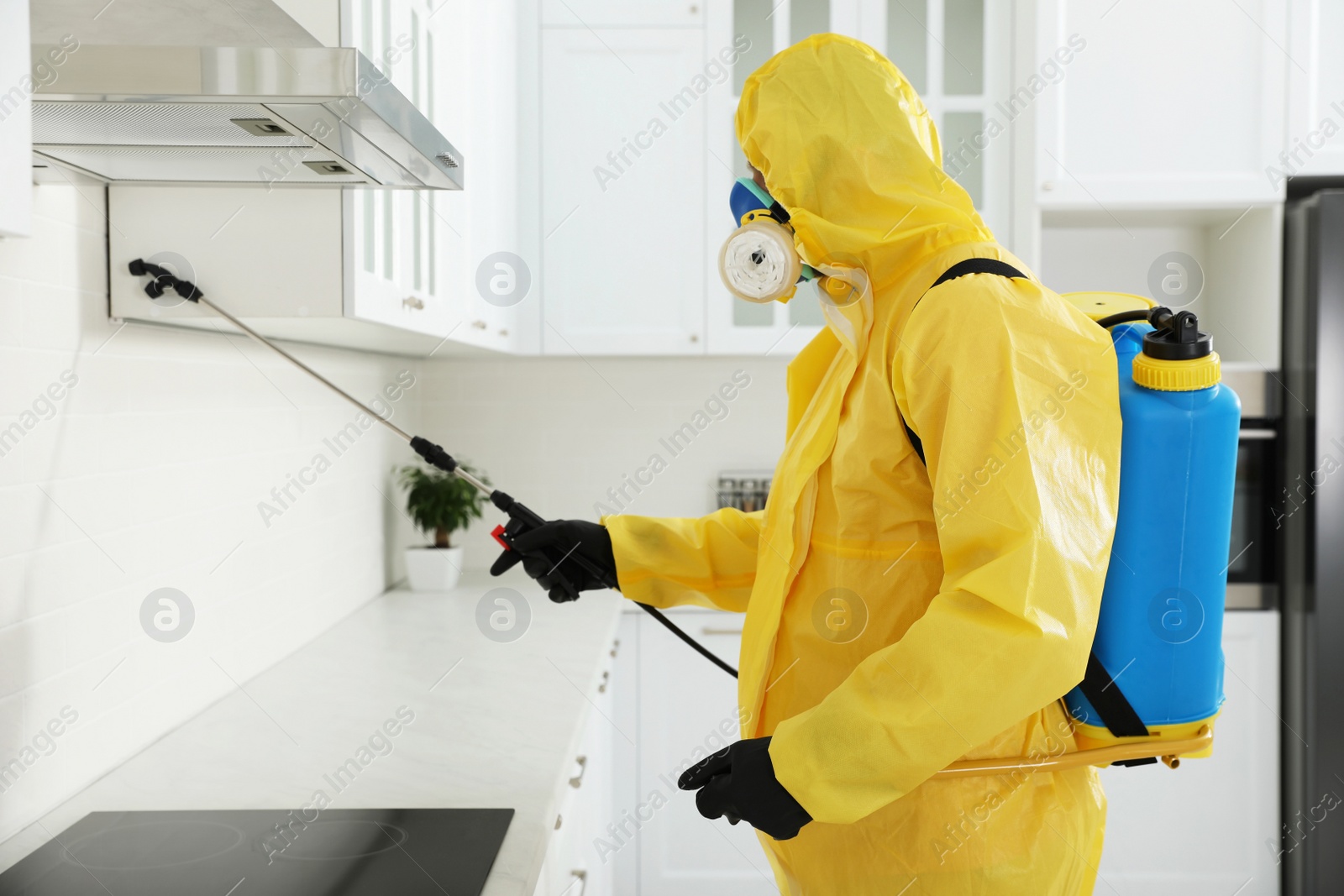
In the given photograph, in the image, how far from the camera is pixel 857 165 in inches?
38.4

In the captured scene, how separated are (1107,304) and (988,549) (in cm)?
38

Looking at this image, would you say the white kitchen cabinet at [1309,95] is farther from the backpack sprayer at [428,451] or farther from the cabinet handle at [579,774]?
the cabinet handle at [579,774]

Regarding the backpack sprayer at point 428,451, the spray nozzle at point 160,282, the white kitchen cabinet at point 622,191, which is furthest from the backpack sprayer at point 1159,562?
the white kitchen cabinet at point 622,191

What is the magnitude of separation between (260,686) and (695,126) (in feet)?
5.20

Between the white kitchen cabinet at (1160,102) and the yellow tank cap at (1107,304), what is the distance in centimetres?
136

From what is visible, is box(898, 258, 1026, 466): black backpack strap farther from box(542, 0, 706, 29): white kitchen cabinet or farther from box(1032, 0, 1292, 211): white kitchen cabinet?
box(542, 0, 706, 29): white kitchen cabinet

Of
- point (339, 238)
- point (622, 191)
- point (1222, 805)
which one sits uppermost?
point (622, 191)

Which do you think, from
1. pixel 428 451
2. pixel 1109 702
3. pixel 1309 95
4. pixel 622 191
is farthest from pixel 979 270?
pixel 1309 95

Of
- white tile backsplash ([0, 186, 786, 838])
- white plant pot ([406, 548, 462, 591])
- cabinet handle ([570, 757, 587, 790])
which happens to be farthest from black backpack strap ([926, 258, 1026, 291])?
white plant pot ([406, 548, 462, 591])

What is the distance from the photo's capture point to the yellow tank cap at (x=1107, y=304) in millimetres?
1011

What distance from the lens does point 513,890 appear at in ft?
3.03

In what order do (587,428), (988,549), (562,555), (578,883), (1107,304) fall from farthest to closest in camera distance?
→ 1. (587,428)
2. (578,883)
3. (562,555)
4. (1107,304)
5. (988,549)

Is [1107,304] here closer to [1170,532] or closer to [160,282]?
[1170,532]

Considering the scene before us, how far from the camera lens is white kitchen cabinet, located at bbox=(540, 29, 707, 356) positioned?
2387 millimetres
